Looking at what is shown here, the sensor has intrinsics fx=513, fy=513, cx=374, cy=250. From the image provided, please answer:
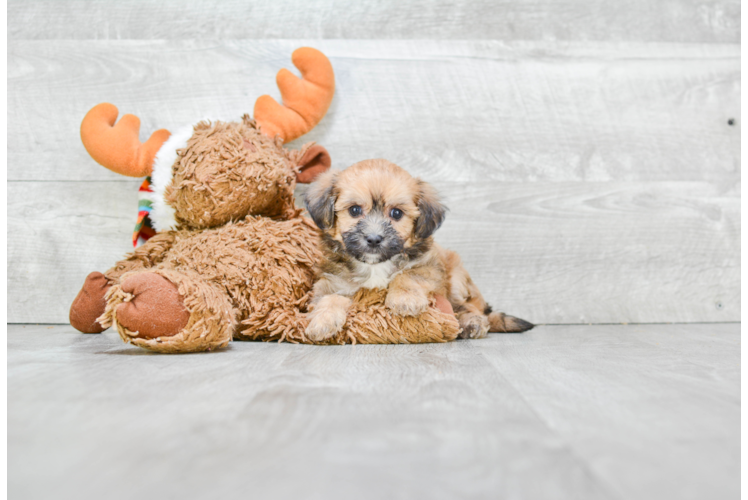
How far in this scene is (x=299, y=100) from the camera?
93.2 inches

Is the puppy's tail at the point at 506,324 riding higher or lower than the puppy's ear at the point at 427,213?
lower

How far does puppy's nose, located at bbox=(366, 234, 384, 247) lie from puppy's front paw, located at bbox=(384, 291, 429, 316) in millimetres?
216

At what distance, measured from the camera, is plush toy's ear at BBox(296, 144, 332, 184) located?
91.9 inches

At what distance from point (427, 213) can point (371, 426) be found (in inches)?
44.6

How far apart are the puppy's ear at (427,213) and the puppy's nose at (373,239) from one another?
20 cm

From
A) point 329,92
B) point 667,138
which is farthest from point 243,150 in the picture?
point 667,138

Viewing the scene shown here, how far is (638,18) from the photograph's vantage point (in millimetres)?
2744

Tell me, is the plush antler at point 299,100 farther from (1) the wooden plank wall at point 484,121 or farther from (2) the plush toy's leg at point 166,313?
(2) the plush toy's leg at point 166,313

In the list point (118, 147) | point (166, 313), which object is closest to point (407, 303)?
point (166, 313)

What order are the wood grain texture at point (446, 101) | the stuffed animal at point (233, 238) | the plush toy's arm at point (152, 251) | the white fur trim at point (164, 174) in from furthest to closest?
the wood grain texture at point (446, 101), the plush toy's arm at point (152, 251), the white fur trim at point (164, 174), the stuffed animal at point (233, 238)

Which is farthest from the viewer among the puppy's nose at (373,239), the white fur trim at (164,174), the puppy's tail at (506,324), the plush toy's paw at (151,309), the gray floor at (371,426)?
the puppy's tail at (506,324)

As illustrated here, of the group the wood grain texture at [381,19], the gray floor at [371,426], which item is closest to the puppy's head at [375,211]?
the gray floor at [371,426]

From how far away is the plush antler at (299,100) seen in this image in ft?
7.70

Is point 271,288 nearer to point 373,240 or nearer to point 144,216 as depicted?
point 373,240
